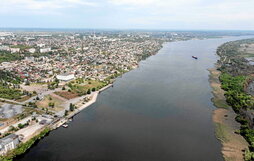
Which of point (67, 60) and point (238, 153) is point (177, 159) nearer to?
point (238, 153)

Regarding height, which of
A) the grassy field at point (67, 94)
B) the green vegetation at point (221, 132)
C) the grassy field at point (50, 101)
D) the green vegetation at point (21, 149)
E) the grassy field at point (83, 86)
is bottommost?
A: the green vegetation at point (21, 149)

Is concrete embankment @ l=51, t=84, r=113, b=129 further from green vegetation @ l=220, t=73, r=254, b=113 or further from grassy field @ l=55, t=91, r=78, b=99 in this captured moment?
green vegetation @ l=220, t=73, r=254, b=113

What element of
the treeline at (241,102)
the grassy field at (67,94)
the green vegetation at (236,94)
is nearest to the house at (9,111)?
the grassy field at (67,94)

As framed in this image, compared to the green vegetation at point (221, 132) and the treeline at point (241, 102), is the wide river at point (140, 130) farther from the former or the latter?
the treeline at point (241, 102)

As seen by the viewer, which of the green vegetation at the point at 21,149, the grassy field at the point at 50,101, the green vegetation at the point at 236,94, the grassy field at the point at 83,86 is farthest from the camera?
the grassy field at the point at 83,86

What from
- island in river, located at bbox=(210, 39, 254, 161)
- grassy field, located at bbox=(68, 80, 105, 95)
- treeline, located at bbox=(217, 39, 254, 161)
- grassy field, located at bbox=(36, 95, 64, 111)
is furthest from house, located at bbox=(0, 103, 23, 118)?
treeline, located at bbox=(217, 39, 254, 161)

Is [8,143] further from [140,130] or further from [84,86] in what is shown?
[84,86]
